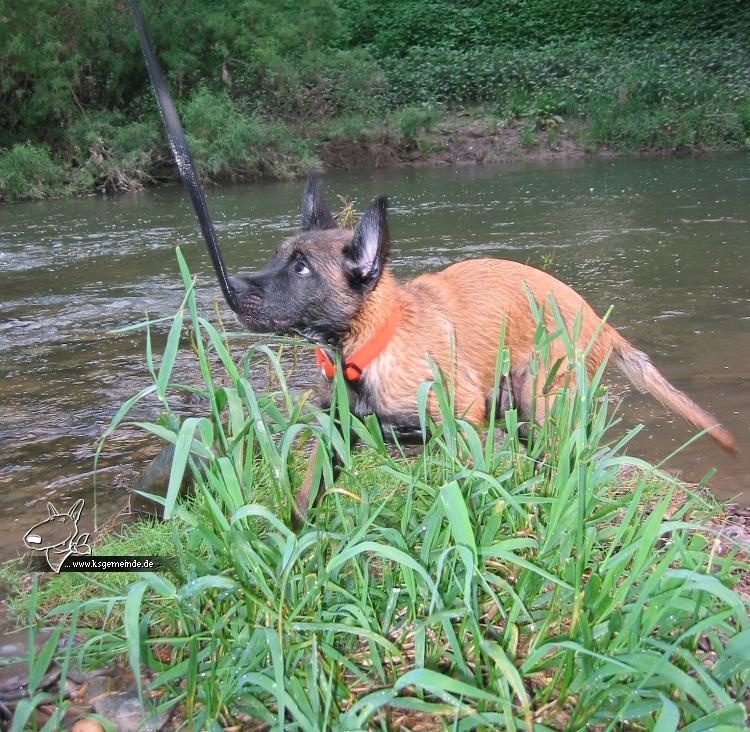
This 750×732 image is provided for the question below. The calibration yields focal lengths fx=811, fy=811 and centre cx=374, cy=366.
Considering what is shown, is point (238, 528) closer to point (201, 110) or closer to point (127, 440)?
point (127, 440)

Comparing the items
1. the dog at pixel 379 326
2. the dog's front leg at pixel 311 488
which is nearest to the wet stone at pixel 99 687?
the dog's front leg at pixel 311 488

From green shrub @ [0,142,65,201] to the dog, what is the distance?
14937 mm

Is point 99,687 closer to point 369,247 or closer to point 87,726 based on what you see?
point 87,726

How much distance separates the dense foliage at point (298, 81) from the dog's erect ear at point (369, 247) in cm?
1500

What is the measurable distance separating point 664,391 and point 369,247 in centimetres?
170

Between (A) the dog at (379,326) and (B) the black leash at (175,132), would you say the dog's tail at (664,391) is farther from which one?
(B) the black leash at (175,132)

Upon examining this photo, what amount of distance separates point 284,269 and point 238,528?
1507 mm

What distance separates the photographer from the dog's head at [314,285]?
3.69 m

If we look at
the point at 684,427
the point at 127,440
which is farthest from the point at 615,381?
the point at 127,440

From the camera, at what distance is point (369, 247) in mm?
3684

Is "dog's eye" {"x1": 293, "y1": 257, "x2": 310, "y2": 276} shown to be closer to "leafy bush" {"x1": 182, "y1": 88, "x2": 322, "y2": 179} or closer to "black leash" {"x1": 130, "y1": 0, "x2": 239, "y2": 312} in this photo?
"black leash" {"x1": 130, "y1": 0, "x2": 239, "y2": 312}

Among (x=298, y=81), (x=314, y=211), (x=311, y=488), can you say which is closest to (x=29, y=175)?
(x=298, y=81)

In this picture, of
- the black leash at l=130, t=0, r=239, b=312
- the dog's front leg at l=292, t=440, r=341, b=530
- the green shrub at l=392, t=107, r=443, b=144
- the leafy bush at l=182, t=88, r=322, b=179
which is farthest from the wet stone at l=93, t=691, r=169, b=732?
the green shrub at l=392, t=107, r=443, b=144

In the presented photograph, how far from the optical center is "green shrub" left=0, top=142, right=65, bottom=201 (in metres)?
17.1
